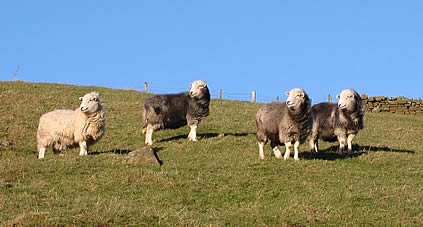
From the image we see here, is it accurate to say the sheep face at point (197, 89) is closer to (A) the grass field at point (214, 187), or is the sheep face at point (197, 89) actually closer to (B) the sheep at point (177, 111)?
(B) the sheep at point (177, 111)

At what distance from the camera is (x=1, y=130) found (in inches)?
1203

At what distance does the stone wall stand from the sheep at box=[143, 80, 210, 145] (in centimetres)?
2419

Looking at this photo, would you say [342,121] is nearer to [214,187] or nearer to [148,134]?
[148,134]

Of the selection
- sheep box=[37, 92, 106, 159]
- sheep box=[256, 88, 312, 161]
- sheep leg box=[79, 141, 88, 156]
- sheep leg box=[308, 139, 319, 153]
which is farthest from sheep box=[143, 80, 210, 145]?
sheep box=[256, 88, 312, 161]

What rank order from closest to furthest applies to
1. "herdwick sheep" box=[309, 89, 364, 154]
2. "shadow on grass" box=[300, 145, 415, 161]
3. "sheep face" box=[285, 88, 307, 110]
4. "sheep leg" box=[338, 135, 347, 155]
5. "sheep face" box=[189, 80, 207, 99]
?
"sheep face" box=[285, 88, 307, 110], "shadow on grass" box=[300, 145, 415, 161], "herdwick sheep" box=[309, 89, 364, 154], "sheep leg" box=[338, 135, 347, 155], "sheep face" box=[189, 80, 207, 99]

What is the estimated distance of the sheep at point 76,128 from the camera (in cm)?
2156

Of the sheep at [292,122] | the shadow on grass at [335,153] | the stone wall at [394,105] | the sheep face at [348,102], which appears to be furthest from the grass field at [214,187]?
the stone wall at [394,105]

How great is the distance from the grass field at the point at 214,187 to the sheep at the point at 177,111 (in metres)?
0.77

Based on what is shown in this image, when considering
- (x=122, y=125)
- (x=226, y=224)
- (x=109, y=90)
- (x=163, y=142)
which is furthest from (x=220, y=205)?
(x=109, y=90)

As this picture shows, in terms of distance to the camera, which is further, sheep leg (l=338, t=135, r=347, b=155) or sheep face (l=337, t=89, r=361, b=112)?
sheep leg (l=338, t=135, r=347, b=155)

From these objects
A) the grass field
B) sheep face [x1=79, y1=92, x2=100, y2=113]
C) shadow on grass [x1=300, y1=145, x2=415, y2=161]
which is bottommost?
the grass field

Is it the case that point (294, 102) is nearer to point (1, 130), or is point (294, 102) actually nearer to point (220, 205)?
point (220, 205)

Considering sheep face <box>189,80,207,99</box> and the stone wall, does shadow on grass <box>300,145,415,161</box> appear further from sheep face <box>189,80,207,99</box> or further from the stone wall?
the stone wall

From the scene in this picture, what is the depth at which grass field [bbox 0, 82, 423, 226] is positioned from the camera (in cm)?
1430
